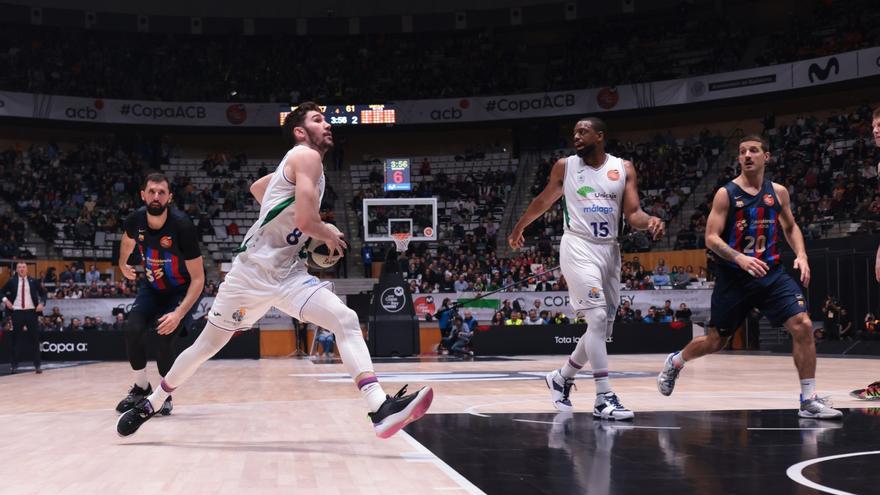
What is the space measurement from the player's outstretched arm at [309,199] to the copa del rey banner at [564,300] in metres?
18.5

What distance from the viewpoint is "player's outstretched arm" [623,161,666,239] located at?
6.51 metres

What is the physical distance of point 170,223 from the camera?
744 cm

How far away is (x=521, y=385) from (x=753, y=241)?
4.30 meters

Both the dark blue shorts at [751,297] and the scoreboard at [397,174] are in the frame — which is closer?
the dark blue shorts at [751,297]

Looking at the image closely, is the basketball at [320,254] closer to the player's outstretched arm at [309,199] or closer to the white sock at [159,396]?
the player's outstretched arm at [309,199]

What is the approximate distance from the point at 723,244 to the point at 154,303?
4.71 m

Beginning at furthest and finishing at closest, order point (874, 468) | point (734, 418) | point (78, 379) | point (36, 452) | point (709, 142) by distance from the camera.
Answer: point (709, 142) → point (78, 379) → point (734, 418) → point (36, 452) → point (874, 468)

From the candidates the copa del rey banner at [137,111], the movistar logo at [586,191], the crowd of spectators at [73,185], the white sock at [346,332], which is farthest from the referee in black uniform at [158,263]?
the copa del rey banner at [137,111]

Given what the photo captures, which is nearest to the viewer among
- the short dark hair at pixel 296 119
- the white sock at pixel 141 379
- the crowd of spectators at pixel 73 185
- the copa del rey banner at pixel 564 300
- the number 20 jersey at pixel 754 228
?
the short dark hair at pixel 296 119

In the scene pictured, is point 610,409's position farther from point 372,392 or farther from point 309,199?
point 309,199

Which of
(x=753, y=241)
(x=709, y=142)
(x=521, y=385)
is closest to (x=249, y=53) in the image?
(x=709, y=142)

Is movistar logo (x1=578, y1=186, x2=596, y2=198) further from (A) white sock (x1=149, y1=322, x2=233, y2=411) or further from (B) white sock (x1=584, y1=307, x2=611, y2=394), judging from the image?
(A) white sock (x1=149, y1=322, x2=233, y2=411)

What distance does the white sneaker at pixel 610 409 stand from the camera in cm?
622

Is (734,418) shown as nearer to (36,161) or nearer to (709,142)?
(709,142)
